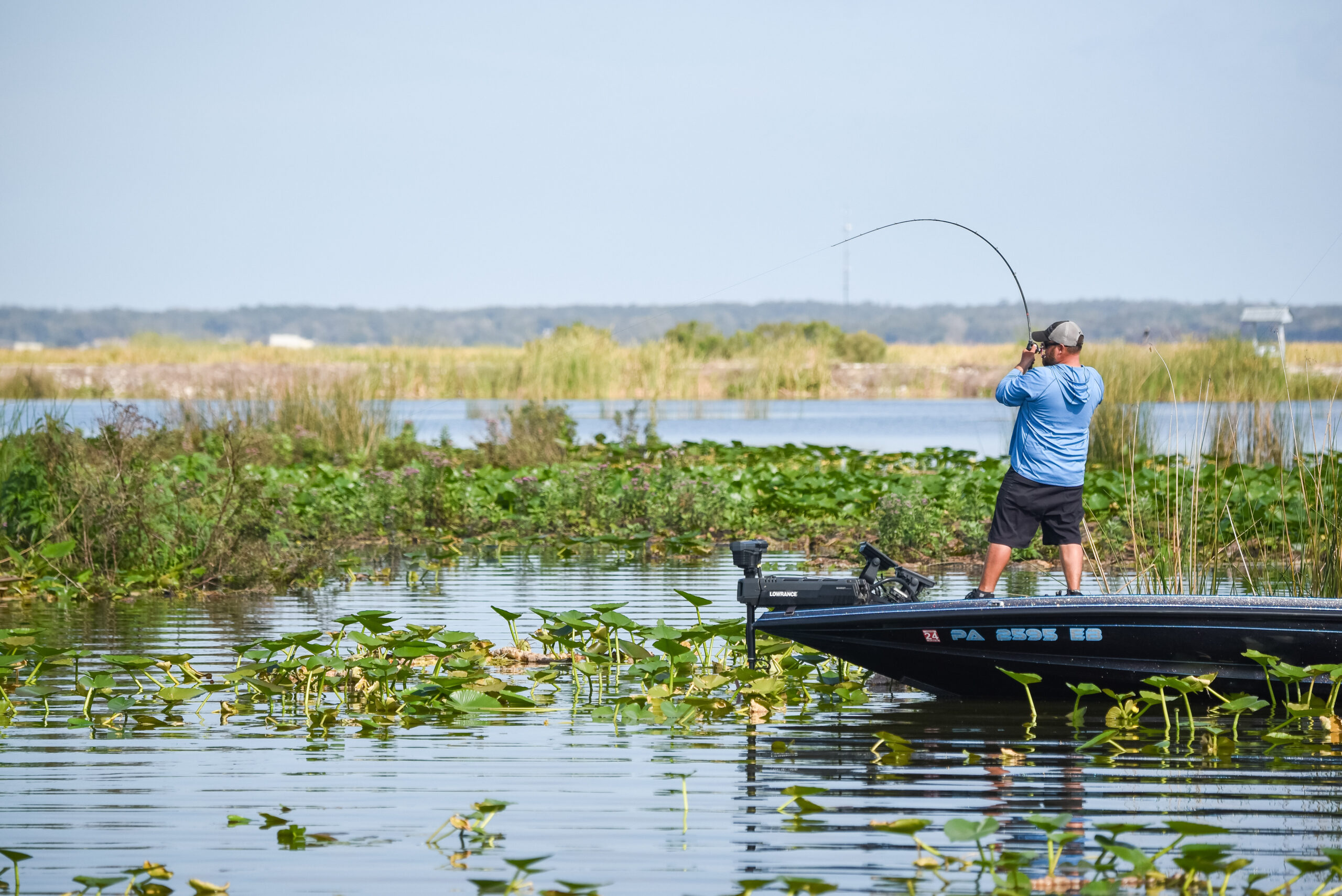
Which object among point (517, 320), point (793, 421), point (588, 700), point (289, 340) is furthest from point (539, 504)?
point (517, 320)

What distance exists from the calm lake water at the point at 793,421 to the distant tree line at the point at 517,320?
8468 cm

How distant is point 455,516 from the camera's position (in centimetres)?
1293

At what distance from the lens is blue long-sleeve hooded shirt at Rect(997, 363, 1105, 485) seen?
613 cm

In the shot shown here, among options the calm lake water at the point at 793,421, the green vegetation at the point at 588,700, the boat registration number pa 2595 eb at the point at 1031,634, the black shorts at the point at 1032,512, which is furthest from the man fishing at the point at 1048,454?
the calm lake water at the point at 793,421

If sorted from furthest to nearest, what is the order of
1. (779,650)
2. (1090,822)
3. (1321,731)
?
(779,650) < (1321,731) < (1090,822)

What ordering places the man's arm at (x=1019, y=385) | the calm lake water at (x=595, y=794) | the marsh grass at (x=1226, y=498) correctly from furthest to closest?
the marsh grass at (x=1226, y=498) < the man's arm at (x=1019, y=385) < the calm lake water at (x=595, y=794)

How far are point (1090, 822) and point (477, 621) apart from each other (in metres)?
4.67

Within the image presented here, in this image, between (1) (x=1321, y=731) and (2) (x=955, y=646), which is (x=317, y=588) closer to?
(2) (x=955, y=646)

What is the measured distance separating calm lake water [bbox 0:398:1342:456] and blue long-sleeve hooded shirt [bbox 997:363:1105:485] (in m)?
9.96

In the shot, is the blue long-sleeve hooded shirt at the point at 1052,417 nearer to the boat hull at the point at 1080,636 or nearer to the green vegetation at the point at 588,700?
the boat hull at the point at 1080,636

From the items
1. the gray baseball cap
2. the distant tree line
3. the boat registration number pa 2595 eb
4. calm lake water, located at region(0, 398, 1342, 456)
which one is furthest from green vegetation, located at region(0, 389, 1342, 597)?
the distant tree line

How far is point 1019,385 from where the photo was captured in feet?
20.0

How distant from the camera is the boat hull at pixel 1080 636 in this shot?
554 centimetres

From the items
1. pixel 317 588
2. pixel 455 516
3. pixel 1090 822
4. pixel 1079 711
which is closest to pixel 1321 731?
pixel 1079 711
